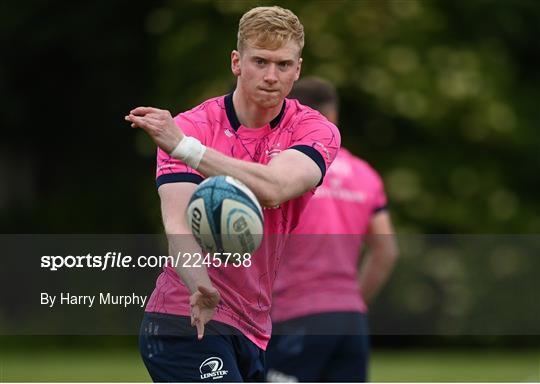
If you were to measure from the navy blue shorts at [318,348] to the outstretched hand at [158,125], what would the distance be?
3124 millimetres

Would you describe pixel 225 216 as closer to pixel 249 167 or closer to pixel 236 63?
pixel 249 167

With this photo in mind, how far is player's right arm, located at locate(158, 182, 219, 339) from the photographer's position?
4801mm

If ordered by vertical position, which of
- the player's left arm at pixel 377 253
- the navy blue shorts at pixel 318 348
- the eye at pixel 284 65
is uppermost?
the eye at pixel 284 65

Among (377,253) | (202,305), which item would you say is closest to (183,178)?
(202,305)

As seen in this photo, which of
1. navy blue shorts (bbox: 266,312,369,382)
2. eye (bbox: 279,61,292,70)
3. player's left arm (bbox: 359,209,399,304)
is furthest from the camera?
player's left arm (bbox: 359,209,399,304)

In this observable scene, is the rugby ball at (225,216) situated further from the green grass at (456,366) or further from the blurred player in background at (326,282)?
the green grass at (456,366)

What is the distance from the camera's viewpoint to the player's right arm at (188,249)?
4.80 meters

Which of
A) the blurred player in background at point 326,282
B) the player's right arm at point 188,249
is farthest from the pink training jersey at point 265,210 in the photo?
the blurred player in background at point 326,282

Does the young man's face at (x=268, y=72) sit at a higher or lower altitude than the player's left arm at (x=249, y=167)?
higher

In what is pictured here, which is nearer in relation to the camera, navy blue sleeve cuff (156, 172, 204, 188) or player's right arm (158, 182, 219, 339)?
player's right arm (158, 182, 219, 339)

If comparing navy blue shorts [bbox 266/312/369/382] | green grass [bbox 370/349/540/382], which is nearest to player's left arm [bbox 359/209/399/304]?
navy blue shorts [bbox 266/312/369/382]

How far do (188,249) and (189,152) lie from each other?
0.39 m

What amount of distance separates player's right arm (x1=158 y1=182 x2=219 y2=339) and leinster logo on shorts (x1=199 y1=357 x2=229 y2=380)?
196 millimetres

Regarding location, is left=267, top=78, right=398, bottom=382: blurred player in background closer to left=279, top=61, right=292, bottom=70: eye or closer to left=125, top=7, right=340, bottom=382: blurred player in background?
left=125, top=7, right=340, bottom=382: blurred player in background
